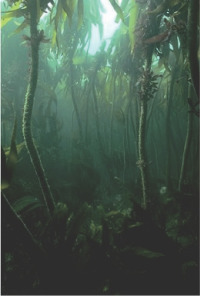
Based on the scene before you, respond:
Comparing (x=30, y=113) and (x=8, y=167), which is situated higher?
(x=30, y=113)

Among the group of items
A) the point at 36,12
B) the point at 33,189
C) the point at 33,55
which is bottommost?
the point at 33,189

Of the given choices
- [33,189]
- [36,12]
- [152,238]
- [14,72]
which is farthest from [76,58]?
A: [152,238]

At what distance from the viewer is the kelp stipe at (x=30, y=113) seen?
1.99 meters

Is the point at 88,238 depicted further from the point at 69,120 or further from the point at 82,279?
the point at 69,120

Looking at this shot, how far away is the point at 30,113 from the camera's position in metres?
2.04

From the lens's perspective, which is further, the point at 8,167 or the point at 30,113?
the point at 30,113

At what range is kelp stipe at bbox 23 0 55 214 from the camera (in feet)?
6.54

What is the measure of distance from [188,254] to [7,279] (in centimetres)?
123

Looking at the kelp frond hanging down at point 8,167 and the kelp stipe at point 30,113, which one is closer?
the kelp frond hanging down at point 8,167

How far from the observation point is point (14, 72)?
26.9 ft

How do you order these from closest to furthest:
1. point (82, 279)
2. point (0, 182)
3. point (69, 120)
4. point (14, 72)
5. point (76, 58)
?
point (0, 182) < point (82, 279) < point (76, 58) < point (14, 72) < point (69, 120)

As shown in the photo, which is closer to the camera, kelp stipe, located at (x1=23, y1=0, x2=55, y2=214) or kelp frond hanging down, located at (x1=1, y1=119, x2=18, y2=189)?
kelp frond hanging down, located at (x1=1, y1=119, x2=18, y2=189)

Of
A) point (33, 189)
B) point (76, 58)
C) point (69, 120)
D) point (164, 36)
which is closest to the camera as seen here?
point (164, 36)

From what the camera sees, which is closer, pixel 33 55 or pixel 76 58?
pixel 33 55
